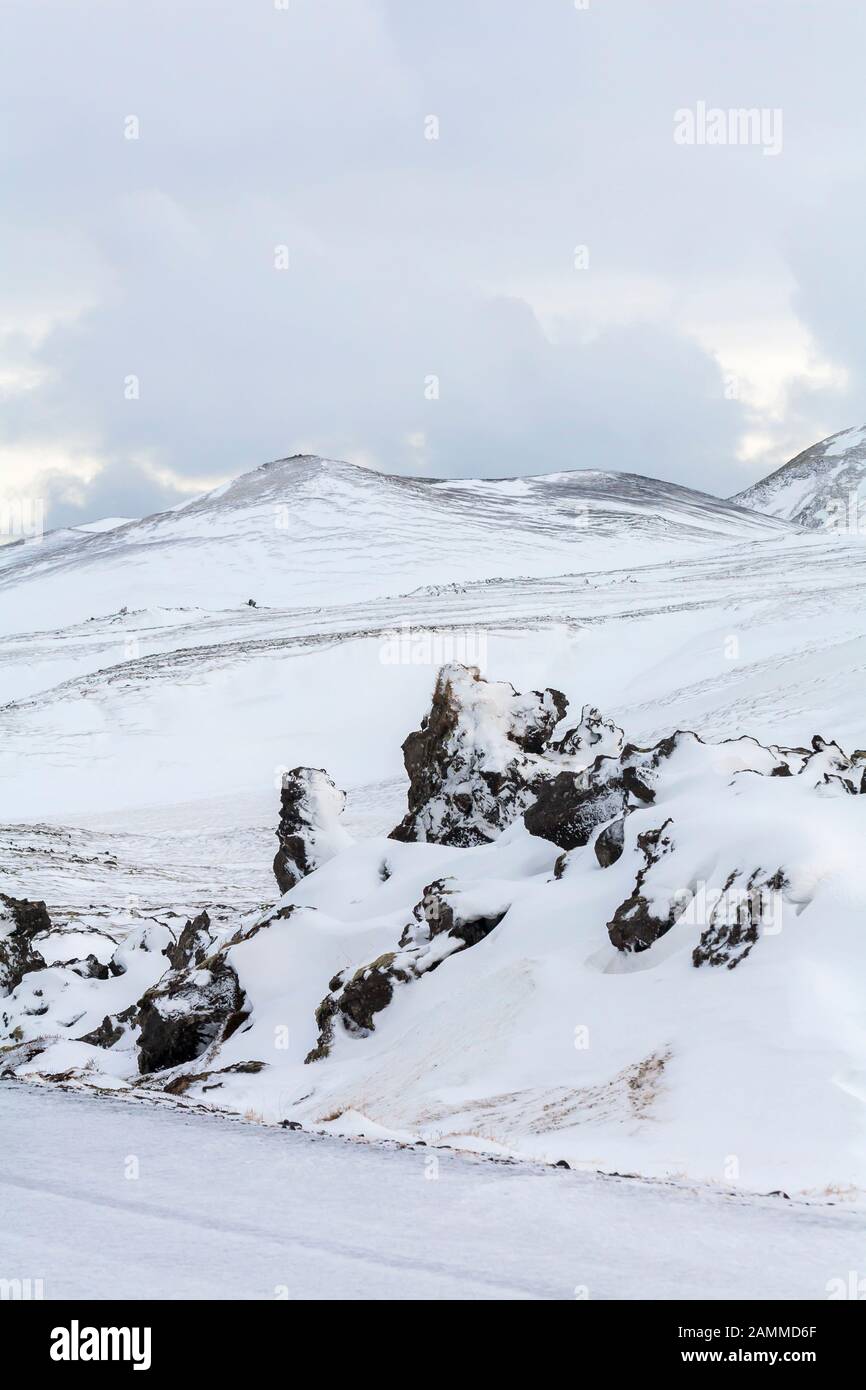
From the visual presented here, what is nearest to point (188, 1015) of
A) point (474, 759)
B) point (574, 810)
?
point (574, 810)

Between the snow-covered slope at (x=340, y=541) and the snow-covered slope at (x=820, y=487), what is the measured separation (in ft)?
156

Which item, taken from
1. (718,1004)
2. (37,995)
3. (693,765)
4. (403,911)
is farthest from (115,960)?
(718,1004)

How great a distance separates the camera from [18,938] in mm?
16281

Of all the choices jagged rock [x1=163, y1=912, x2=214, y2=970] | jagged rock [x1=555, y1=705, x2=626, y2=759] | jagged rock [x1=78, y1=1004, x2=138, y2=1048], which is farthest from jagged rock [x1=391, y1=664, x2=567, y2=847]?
jagged rock [x1=78, y1=1004, x2=138, y2=1048]

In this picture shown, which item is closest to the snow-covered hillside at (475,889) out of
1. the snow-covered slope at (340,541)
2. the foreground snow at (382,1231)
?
the foreground snow at (382,1231)

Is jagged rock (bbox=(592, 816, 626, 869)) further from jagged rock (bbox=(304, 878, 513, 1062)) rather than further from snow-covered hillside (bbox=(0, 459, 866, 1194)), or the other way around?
jagged rock (bbox=(304, 878, 513, 1062))

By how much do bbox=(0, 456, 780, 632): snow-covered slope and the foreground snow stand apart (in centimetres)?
6340

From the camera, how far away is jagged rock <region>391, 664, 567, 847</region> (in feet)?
55.7

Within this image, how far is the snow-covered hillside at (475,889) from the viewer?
23.9 feet

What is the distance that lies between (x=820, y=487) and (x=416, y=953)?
17529cm

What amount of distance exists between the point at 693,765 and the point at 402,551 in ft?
230

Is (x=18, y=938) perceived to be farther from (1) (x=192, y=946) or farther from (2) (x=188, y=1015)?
(2) (x=188, y=1015)

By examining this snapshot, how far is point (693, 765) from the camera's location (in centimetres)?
1289
